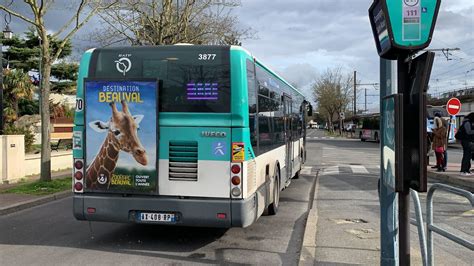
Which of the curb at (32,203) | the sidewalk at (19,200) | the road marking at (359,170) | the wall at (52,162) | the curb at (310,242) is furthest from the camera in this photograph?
the road marking at (359,170)

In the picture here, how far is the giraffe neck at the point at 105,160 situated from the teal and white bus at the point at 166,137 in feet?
0.05

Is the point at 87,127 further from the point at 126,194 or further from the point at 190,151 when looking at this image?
the point at 190,151

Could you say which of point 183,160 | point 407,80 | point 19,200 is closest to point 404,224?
point 407,80

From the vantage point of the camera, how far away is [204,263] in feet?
20.0

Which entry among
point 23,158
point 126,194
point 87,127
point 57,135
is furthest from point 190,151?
point 57,135

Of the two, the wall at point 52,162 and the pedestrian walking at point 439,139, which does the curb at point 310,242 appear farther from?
the wall at point 52,162

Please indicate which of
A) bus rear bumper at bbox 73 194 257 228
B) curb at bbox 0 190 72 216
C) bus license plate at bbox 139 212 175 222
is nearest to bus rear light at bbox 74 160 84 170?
bus rear bumper at bbox 73 194 257 228

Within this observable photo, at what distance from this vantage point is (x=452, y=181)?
538 inches

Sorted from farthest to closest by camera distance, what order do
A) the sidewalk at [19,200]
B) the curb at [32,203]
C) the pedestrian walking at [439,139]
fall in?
the pedestrian walking at [439,139] → the sidewalk at [19,200] → the curb at [32,203]

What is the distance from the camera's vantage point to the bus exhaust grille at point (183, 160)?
6.62 m

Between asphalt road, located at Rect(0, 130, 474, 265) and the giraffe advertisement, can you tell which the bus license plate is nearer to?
the giraffe advertisement

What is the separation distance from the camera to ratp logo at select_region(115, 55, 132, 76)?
22.6 feet

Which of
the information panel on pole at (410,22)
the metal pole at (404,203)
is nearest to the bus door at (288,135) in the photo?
the metal pole at (404,203)

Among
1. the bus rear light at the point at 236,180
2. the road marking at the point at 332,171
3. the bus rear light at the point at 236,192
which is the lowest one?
the road marking at the point at 332,171
